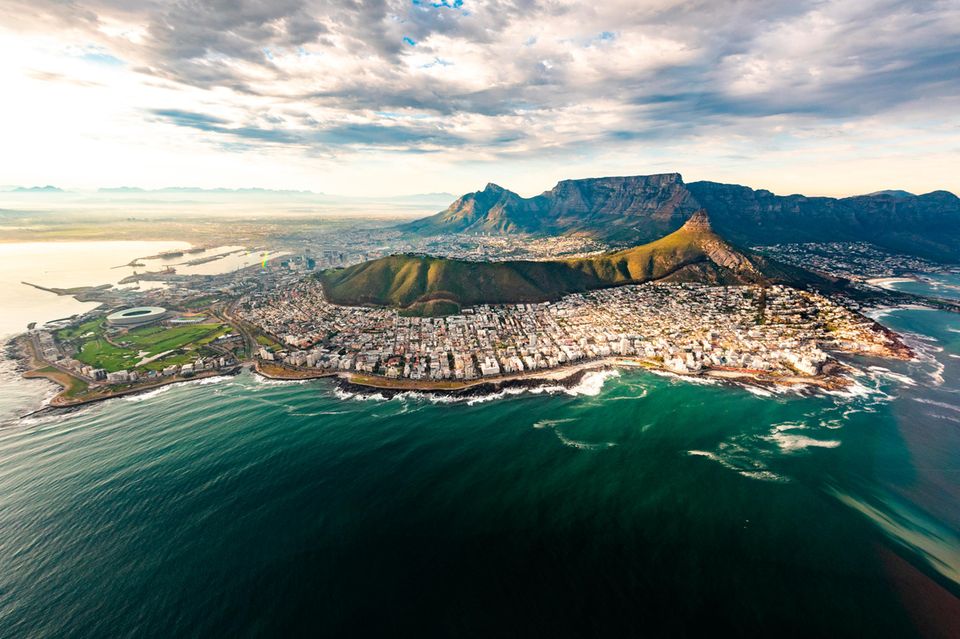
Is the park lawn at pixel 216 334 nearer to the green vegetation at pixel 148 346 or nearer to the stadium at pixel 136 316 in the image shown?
the green vegetation at pixel 148 346

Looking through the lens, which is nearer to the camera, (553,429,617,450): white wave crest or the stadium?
(553,429,617,450): white wave crest

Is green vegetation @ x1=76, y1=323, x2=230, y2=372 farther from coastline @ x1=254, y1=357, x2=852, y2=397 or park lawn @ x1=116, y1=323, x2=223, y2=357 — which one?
coastline @ x1=254, y1=357, x2=852, y2=397

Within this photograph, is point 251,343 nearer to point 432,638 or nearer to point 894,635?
point 432,638

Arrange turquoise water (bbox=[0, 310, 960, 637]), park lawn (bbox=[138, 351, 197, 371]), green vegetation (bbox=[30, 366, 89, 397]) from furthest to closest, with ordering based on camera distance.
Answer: park lawn (bbox=[138, 351, 197, 371])
green vegetation (bbox=[30, 366, 89, 397])
turquoise water (bbox=[0, 310, 960, 637])

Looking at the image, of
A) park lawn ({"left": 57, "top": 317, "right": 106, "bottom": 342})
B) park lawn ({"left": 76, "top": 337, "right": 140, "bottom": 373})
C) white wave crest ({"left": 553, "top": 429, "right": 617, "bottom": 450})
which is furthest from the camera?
park lawn ({"left": 57, "top": 317, "right": 106, "bottom": 342})

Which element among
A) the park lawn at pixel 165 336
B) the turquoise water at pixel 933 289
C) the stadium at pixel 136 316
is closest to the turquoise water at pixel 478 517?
the park lawn at pixel 165 336

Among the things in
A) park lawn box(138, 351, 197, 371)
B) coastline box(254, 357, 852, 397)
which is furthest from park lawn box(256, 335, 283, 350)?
park lawn box(138, 351, 197, 371)

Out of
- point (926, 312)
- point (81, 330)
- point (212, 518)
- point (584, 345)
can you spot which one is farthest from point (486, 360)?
point (926, 312)
